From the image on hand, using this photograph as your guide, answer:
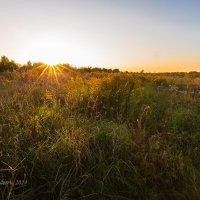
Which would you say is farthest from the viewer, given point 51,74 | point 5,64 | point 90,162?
point 5,64

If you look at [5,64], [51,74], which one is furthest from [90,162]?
[5,64]

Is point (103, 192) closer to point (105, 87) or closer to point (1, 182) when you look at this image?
point (1, 182)

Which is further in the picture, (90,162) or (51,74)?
(51,74)

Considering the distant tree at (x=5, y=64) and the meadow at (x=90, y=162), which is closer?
the meadow at (x=90, y=162)

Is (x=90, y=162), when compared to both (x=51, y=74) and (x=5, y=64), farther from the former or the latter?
(x=5, y=64)

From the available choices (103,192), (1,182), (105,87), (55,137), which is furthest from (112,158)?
(105,87)

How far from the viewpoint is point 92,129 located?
3.77 metres

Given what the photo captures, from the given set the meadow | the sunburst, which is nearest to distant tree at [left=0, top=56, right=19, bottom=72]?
the sunburst

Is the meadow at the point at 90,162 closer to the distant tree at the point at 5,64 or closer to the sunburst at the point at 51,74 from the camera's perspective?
the sunburst at the point at 51,74

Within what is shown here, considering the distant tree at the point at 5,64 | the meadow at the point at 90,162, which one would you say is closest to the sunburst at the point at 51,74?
the meadow at the point at 90,162

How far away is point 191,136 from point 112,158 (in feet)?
4.64

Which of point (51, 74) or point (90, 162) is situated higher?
point (51, 74)

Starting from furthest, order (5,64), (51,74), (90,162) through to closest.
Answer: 1. (5,64)
2. (51,74)
3. (90,162)

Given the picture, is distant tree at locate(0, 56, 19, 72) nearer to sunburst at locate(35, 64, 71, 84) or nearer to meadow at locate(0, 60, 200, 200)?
sunburst at locate(35, 64, 71, 84)
